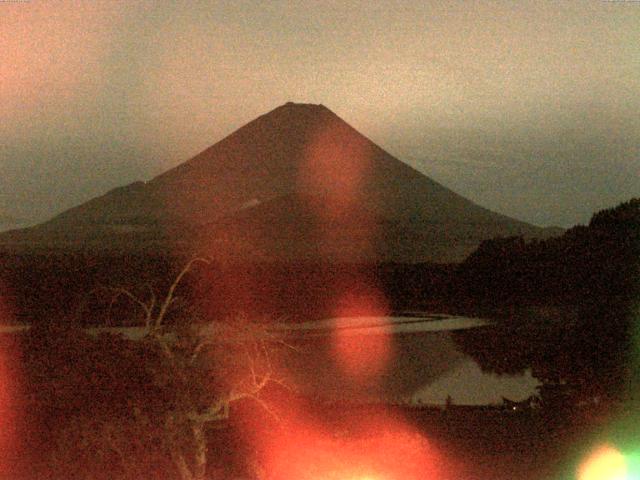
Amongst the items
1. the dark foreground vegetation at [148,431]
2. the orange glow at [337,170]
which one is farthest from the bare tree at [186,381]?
the orange glow at [337,170]

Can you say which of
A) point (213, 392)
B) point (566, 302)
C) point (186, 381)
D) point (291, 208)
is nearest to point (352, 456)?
point (213, 392)

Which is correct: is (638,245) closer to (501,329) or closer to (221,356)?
(501,329)

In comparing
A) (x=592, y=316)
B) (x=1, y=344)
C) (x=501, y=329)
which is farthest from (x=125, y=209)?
(x=1, y=344)

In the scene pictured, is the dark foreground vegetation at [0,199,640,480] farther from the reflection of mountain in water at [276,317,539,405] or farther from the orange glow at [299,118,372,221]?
the orange glow at [299,118,372,221]

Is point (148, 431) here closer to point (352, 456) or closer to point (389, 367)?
point (352, 456)

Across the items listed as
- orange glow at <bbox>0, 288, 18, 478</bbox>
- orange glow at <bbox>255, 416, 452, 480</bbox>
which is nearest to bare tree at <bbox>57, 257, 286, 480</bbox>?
orange glow at <bbox>255, 416, 452, 480</bbox>
